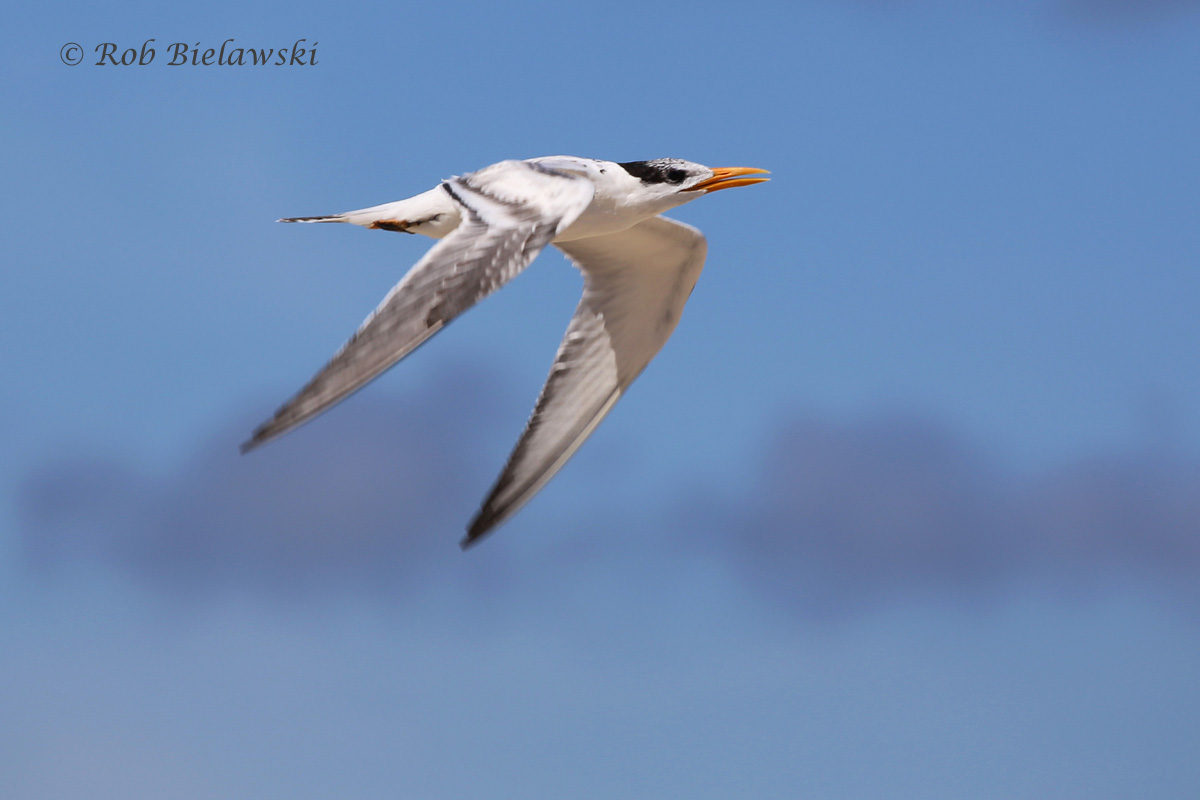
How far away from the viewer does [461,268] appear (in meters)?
8.01

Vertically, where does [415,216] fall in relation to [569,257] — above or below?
above

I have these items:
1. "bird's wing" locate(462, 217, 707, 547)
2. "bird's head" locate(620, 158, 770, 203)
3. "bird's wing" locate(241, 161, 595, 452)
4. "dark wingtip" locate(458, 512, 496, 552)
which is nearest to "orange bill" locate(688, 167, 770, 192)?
"bird's head" locate(620, 158, 770, 203)

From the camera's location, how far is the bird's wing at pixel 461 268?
6938 millimetres

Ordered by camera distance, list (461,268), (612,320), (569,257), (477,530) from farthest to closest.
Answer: (569,257)
(612,320)
(477,530)
(461,268)

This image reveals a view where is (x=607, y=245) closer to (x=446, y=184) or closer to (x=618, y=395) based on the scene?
(x=618, y=395)

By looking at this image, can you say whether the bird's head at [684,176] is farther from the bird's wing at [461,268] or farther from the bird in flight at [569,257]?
the bird's wing at [461,268]

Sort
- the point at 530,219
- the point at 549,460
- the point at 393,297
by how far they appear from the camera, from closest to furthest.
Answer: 1. the point at 393,297
2. the point at 530,219
3. the point at 549,460

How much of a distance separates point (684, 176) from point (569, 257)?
212 centimetres

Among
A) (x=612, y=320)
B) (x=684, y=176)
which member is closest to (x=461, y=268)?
(x=684, y=176)

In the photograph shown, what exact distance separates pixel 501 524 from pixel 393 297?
366 centimetres

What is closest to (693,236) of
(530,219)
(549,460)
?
(549,460)

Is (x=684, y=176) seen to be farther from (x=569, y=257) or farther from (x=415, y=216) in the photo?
(x=415, y=216)

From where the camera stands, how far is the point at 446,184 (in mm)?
10477

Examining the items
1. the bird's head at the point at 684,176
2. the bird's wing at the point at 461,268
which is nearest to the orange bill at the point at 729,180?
the bird's head at the point at 684,176
